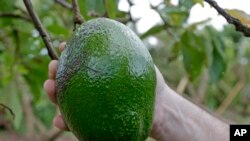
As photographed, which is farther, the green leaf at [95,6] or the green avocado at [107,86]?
the green leaf at [95,6]

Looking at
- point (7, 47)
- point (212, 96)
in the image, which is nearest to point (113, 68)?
point (7, 47)

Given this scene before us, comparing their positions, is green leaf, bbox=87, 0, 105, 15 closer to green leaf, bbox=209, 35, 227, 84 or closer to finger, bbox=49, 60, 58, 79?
finger, bbox=49, 60, 58, 79

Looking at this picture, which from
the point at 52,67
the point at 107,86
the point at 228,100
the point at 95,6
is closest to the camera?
the point at 107,86

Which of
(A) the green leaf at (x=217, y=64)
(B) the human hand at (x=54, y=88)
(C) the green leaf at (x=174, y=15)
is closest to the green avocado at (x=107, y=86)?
(B) the human hand at (x=54, y=88)

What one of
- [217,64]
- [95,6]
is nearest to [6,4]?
[95,6]

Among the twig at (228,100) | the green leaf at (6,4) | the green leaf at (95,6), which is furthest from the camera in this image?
the twig at (228,100)

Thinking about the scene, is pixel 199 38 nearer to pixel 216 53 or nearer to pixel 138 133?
pixel 216 53

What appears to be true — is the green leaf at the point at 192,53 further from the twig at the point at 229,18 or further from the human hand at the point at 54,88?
the twig at the point at 229,18

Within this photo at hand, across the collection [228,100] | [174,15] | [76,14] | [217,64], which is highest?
[76,14]

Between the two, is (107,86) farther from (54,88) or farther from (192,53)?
(192,53)
